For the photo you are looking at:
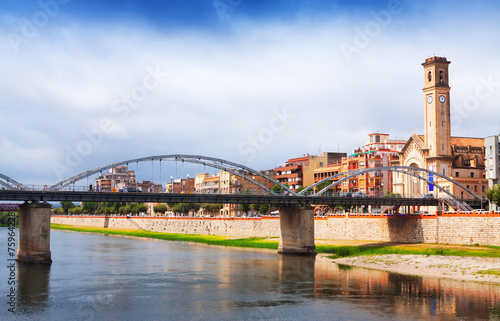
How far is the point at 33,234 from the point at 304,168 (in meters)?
118

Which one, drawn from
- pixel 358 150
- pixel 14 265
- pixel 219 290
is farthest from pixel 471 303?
pixel 358 150

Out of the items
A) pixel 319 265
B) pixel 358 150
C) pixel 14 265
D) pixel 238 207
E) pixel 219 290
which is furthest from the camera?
pixel 238 207

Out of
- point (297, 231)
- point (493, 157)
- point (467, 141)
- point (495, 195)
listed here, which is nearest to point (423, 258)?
point (297, 231)

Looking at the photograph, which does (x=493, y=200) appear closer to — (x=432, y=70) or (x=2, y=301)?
(x=432, y=70)

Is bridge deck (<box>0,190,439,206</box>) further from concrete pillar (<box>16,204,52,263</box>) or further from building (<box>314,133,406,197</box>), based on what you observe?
building (<box>314,133,406,197</box>)

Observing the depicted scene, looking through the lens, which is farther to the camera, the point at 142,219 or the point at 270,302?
the point at 142,219

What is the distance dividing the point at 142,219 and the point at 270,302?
463 feet

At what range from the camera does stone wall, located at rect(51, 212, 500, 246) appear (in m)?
78.8

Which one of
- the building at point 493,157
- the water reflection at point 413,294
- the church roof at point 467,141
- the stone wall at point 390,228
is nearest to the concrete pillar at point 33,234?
the water reflection at point 413,294

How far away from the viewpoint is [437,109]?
415 feet

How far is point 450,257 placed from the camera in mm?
67875

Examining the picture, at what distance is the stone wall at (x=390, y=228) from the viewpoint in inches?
3100

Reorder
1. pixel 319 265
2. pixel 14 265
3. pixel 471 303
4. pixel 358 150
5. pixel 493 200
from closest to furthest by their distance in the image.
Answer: pixel 471 303 < pixel 14 265 < pixel 319 265 < pixel 493 200 < pixel 358 150

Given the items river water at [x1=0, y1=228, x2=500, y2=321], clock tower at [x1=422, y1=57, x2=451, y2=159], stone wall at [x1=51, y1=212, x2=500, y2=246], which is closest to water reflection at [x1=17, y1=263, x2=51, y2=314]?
river water at [x1=0, y1=228, x2=500, y2=321]
